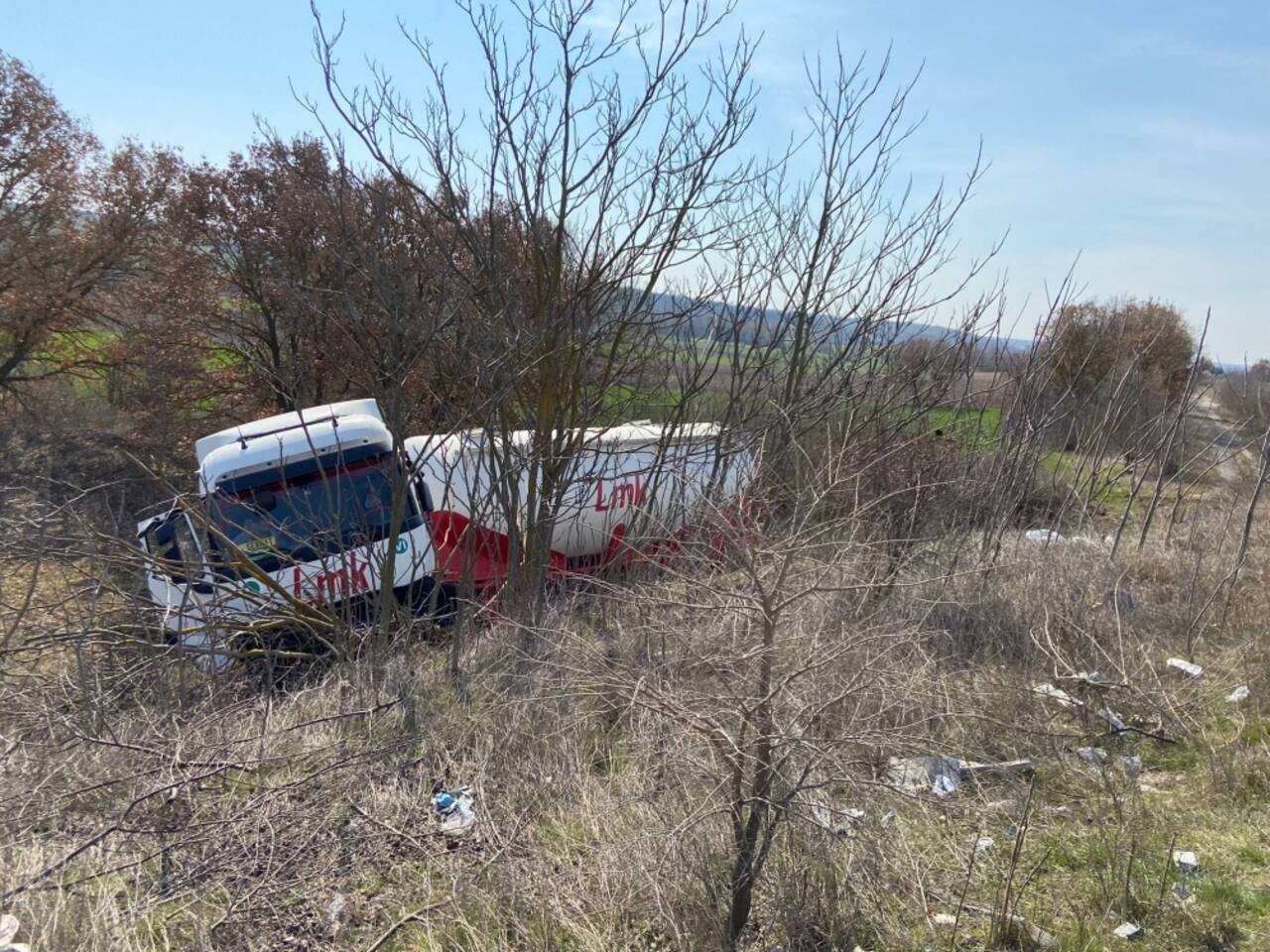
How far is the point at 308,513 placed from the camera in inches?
265

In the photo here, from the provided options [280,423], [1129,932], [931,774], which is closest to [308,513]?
[280,423]

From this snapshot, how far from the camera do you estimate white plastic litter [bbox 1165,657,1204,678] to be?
527 centimetres

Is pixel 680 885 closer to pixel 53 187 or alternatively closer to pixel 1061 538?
pixel 1061 538

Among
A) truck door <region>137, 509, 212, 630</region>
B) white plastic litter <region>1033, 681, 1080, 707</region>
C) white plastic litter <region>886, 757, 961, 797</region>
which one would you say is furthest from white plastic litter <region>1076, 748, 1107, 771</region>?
truck door <region>137, 509, 212, 630</region>

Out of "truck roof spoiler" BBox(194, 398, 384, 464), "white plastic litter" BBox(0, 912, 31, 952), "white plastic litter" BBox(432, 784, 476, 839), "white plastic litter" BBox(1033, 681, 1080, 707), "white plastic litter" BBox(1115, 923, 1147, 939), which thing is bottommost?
"white plastic litter" BBox(432, 784, 476, 839)

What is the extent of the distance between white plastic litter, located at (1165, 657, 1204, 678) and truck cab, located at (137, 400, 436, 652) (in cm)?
493

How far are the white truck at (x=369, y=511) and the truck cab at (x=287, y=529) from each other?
2 cm

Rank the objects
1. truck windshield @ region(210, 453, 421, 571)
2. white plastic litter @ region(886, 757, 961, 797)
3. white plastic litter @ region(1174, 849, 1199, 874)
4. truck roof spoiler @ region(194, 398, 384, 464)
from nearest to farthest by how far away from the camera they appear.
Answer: white plastic litter @ region(1174, 849, 1199, 874)
white plastic litter @ region(886, 757, 961, 797)
truck windshield @ region(210, 453, 421, 571)
truck roof spoiler @ region(194, 398, 384, 464)

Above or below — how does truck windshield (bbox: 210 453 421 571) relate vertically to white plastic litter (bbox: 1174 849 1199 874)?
above

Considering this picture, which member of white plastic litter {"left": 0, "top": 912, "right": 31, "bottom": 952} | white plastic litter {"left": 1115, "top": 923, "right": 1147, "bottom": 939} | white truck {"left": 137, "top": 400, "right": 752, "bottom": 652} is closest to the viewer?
white plastic litter {"left": 0, "top": 912, "right": 31, "bottom": 952}

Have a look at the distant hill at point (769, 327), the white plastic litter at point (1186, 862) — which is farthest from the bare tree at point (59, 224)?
the white plastic litter at point (1186, 862)

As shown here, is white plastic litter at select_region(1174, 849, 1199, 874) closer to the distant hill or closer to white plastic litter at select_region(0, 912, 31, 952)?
white plastic litter at select_region(0, 912, 31, 952)

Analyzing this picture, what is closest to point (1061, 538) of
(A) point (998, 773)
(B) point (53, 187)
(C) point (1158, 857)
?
(A) point (998, 773)

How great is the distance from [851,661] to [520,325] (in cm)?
369
